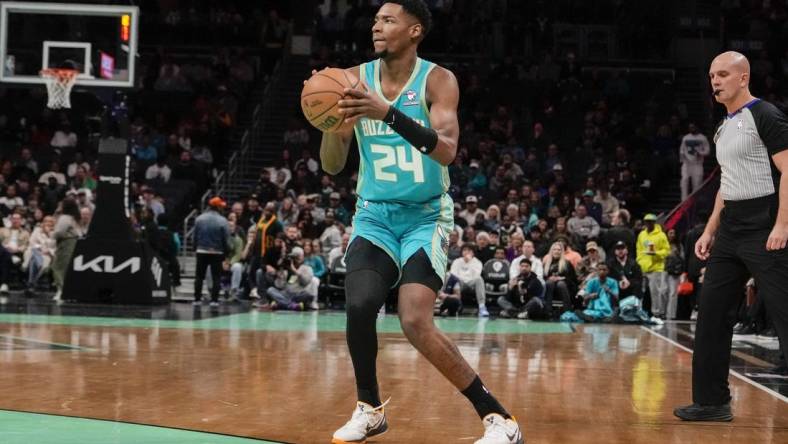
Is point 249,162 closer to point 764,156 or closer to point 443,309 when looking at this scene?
point 443,309

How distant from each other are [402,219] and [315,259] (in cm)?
1282

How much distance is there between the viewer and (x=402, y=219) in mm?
4988

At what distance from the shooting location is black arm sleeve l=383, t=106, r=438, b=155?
444 cm

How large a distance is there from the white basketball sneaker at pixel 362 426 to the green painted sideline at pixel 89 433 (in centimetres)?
33

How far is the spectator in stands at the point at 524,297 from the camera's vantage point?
16.1 metres

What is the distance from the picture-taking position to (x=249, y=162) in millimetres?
24844

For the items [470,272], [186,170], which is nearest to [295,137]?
[186,170]

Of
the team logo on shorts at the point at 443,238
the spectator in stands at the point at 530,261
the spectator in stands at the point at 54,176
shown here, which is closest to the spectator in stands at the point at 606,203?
the spectator in stands at the point at 530,261

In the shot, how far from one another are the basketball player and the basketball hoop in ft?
36.2

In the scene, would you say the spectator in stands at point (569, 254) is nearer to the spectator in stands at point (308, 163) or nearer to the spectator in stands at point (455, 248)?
the spectator in stands at point (455, 248)

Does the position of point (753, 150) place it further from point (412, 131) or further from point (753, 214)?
point (412, 131)

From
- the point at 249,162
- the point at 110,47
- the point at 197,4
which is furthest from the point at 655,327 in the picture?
the point at 197,4

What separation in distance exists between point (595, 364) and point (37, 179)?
16.1m

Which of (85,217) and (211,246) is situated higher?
(85,217)
